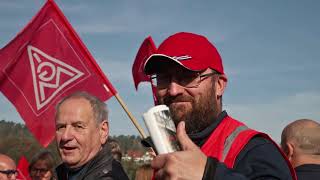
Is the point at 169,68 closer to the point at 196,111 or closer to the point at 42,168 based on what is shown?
the point at 196,111

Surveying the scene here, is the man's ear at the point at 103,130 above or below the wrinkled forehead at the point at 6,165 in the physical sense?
above

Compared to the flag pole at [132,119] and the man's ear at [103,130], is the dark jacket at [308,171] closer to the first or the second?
the man's ear at [103,130]

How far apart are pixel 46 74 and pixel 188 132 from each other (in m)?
4.63

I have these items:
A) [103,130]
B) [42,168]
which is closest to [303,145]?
[103,130]

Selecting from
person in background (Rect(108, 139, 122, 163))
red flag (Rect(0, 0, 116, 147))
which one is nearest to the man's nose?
person in background (Rect(108, 139, 122, 163))

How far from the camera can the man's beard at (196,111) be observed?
2236 mm

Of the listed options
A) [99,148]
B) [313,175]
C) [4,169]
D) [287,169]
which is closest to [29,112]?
[4,169]

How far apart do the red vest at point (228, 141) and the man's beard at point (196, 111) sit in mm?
68

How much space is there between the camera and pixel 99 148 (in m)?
3.41

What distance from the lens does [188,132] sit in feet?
7.67

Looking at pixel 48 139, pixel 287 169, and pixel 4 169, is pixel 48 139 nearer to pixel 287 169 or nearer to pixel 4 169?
pixel 4 169

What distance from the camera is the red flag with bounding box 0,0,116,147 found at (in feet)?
21.4

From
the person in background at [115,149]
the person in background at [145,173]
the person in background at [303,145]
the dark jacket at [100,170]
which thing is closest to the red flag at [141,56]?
the person in background at [115,149]

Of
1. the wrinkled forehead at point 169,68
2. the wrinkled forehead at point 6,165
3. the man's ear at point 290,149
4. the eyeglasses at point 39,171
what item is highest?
the wrinkled forehead at point 169,68
